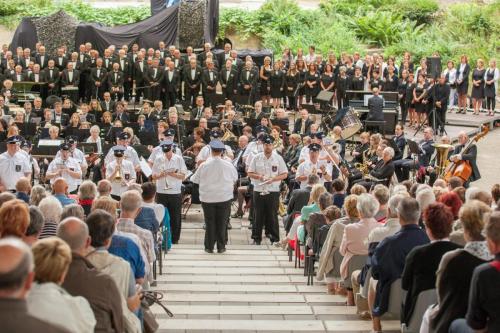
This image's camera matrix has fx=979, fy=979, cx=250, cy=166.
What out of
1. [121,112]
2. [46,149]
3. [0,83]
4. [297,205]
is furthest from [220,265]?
[0,83]

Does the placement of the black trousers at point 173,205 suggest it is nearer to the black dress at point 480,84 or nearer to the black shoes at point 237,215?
the black shoes at point 237,215

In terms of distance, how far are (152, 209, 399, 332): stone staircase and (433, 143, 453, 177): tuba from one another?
554 cm

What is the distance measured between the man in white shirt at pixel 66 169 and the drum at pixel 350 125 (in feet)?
26.0

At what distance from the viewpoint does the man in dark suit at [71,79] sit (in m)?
25.5

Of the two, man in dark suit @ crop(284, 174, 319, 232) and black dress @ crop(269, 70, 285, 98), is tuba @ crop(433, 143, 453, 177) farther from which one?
black dress @ crop(269, 70, 285, 98)

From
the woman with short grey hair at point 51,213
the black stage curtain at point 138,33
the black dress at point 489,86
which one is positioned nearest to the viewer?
the woman with short grey hair at point 51,213

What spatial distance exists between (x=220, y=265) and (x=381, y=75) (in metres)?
14.8

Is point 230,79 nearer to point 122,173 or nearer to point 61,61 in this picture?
point 61,61

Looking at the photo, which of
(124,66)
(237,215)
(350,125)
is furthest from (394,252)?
(124,66)

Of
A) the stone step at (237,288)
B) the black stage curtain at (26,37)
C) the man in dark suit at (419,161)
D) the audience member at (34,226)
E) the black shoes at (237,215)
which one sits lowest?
the black shoes at (237,215)

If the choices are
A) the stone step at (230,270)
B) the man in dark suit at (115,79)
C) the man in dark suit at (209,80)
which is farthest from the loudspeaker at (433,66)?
the stone step at (230,270)

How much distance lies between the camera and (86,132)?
19.3 metres

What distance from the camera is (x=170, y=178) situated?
584 inches

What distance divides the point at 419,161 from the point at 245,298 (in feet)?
32.4
